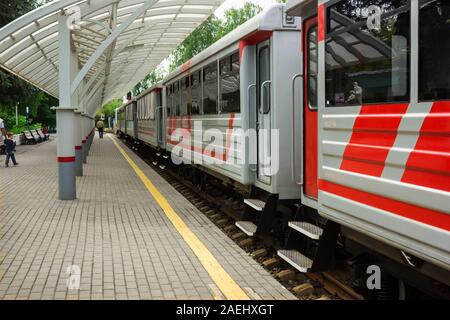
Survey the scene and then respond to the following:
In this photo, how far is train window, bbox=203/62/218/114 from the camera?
9533 millimetres

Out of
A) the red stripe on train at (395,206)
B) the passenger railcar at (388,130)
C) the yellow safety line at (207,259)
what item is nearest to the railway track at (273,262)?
the passenger railcar at (388,130)

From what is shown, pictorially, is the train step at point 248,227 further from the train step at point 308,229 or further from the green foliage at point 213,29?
the green foliage at point 213,29

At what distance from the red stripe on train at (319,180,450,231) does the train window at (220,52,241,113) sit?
127 inches

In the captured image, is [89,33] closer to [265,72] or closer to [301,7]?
[265,72]

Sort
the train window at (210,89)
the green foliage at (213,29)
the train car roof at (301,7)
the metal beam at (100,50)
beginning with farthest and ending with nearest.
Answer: the green foliage at (213,29) → the metal beam at (100,50) → the train window at (210,89) → the train car roof at (301,7)

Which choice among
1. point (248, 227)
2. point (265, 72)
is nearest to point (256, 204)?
point (248, 227)

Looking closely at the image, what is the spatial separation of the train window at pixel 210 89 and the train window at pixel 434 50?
596 centimetres

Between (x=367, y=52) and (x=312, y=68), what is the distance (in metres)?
1.56

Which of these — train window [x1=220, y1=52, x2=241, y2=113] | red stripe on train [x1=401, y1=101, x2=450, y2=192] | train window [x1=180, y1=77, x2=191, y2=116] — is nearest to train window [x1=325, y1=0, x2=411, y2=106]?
red stripe on train [x1=401, y1=101, x2=450, y2=192]

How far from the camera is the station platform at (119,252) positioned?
5316 millimetres

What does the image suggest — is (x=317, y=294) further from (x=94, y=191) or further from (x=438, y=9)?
(x=94, y=191)

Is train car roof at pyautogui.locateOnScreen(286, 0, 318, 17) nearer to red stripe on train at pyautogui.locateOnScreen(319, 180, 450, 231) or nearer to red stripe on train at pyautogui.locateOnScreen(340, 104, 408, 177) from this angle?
red stripe on train at pyautogui.locateOnScreen(340, 104, 408, 177)
